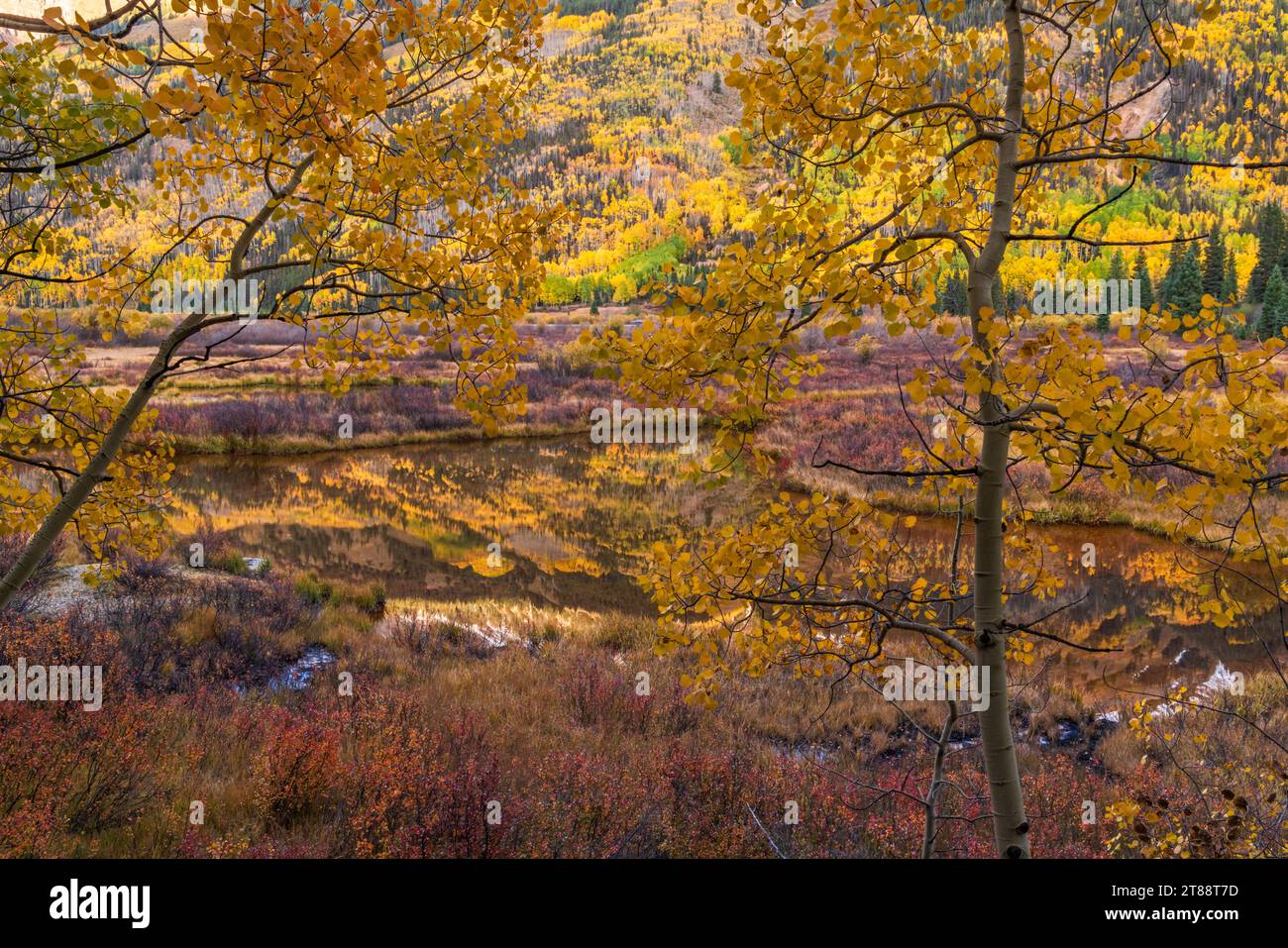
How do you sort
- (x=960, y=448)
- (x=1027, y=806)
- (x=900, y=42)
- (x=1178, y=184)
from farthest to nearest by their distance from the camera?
(x=1178, y=184)
(x=1027, y=806)
(x=960, y=448)
(x=900, y=42)

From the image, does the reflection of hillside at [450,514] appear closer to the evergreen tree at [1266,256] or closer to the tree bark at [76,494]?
the tree bark at [76,494]

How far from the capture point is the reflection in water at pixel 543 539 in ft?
39.5

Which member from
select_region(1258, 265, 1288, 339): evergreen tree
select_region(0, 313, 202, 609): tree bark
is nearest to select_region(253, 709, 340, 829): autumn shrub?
select_region(0, 313, 202, 609): tree bark

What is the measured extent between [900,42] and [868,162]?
2.04 ft

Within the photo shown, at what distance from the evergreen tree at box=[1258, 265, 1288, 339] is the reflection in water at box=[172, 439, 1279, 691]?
106ft

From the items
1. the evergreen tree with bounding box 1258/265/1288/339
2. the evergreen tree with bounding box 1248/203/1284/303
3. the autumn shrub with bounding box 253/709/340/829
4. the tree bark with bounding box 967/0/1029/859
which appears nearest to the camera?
the tree bark with bounding box 967/0/1029/859

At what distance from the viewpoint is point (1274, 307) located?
134ft

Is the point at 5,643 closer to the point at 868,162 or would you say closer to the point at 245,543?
the point at 245,543

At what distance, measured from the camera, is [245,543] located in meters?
15.5

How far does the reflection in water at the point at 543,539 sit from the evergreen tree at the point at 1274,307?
32.4 meters

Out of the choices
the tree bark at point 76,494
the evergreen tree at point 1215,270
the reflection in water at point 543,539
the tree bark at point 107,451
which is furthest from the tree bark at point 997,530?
the evergreen tree at point 1215,270

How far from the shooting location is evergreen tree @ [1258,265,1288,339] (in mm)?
39344

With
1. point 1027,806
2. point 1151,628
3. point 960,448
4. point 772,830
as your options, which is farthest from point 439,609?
point 1151,628

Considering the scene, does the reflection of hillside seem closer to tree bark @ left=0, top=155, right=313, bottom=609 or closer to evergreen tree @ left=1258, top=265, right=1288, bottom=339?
tree bark @ left=0, top=155, right=313, bottom=609
